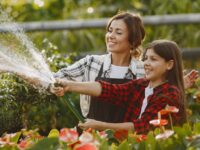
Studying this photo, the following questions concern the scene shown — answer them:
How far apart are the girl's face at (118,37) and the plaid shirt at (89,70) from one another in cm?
10

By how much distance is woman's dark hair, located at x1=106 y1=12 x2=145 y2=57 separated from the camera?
4.91 metres

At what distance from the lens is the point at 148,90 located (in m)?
4.40

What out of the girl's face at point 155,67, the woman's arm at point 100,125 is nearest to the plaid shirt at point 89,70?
the girl's face at point 155,67

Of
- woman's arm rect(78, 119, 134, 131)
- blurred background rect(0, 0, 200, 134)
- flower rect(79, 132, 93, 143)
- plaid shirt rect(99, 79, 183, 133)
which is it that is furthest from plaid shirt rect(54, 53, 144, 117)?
flower rect(79, 132, 93, 143)

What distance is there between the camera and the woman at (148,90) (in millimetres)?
4168

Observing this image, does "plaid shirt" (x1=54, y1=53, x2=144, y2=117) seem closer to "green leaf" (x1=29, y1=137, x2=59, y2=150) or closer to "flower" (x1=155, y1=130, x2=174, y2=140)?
"flower" (x1=155, y1=130, x2=174, y2=140)

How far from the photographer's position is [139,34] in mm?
4980

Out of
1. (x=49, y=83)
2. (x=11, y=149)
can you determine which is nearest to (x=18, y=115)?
(x=49, y=83)

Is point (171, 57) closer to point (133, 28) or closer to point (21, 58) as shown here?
point (133, 28)

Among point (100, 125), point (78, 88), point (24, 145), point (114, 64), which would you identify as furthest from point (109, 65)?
point (24, 145)

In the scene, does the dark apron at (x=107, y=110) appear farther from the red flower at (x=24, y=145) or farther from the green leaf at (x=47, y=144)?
the green leaf at (x=47, y=144)

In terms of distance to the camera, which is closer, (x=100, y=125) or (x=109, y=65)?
(x=100, y=125)

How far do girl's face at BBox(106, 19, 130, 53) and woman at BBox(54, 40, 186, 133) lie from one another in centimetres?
37

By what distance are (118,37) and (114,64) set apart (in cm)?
16
